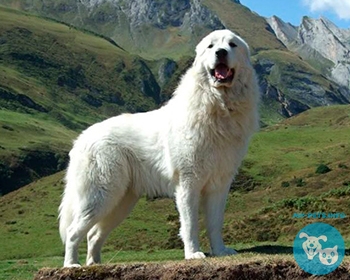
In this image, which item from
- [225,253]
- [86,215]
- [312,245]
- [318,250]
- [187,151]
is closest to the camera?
[318,250]

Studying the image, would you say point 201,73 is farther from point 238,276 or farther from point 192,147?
point 238,276

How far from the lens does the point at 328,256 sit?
294 inches

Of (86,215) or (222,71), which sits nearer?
(222,71)

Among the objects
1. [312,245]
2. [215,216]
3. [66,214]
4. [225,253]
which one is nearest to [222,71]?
[215,216]

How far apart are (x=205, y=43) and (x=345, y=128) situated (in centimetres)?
6757

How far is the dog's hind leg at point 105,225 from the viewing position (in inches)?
375

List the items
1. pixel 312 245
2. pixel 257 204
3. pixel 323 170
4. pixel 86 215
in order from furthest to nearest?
1. pixel 323 170
2. pixel 257 204
3. pixel 86 215
4. pixel 312 245

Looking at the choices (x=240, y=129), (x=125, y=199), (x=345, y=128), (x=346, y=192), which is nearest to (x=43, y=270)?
(x=125, y=199)

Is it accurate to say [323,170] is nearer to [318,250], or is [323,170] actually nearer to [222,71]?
[222,71]

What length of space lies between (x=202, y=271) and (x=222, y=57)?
10.1 ft

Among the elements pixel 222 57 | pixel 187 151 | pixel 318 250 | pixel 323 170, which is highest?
pixel 323 170

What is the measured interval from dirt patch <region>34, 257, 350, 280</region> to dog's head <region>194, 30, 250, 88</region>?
2695mm

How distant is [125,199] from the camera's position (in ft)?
31.2

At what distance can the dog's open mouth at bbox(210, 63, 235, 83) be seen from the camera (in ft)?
28.7
